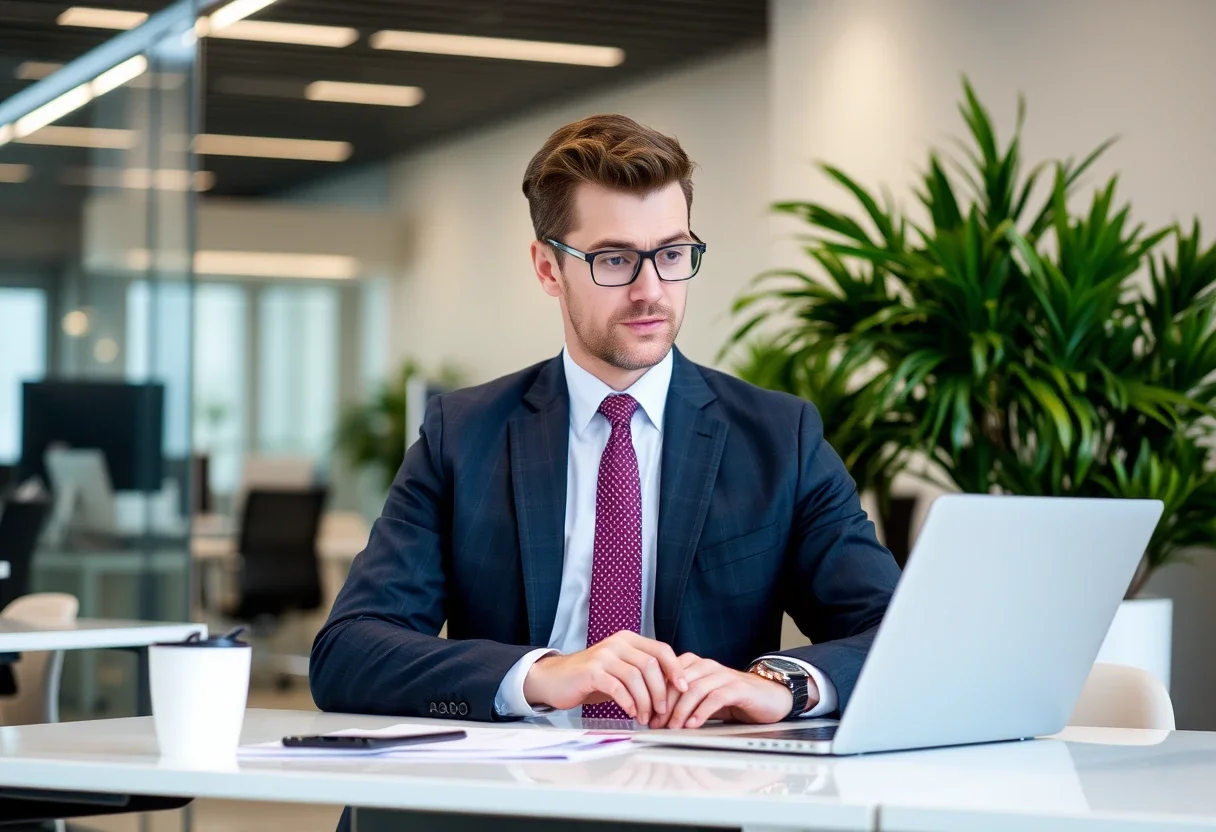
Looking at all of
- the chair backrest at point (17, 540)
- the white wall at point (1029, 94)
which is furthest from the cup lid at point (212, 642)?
the chair backrest at point (17, 540)

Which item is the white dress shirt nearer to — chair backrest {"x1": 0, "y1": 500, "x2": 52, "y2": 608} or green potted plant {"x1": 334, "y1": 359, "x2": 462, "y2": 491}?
chair backrest {"x1": 0, "y1": 500, "x2": 52, "y2": 608}

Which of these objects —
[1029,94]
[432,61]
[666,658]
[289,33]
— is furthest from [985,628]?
[432,61]

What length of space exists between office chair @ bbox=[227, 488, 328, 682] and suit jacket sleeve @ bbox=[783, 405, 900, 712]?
7.28 m

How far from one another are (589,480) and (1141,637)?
2178mm

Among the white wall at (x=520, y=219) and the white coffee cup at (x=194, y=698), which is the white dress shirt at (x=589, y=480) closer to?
the white coffee cup at (x=194, y=698)

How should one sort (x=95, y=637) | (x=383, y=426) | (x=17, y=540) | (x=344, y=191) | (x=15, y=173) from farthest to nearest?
(x=344, y=191) → (x=383, y=426) → (x=15, y=173) → (x=17, y=540) → (x=95, y=637)

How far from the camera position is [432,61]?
10281mm

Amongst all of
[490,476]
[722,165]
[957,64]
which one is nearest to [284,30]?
[722,165]

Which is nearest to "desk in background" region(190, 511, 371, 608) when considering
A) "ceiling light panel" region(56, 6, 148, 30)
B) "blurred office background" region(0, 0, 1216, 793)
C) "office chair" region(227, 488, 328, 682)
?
"blurred office background" region(0, 0, 1216, 793)

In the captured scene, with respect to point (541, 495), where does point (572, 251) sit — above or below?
above

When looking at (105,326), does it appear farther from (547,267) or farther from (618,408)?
(618,408)

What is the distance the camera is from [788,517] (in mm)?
2070

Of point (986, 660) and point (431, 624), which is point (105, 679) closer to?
point (431, 624)

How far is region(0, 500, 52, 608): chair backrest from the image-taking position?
16.6 ft
